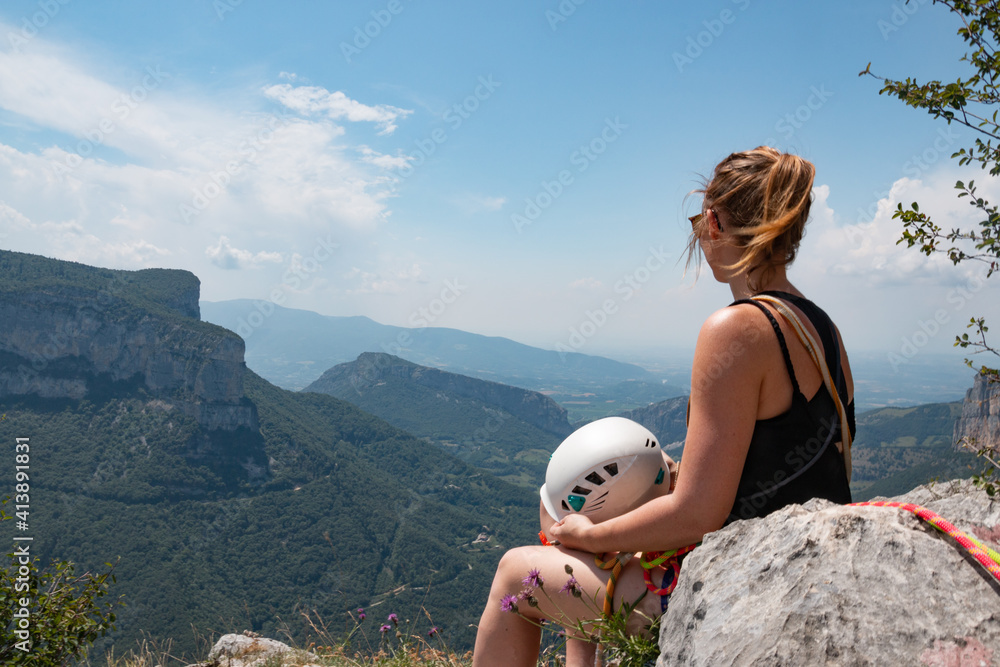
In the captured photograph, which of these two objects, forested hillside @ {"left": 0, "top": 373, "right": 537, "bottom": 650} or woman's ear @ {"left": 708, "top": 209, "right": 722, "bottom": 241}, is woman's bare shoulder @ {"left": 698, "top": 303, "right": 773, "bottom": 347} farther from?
forested hillside @ {"left": 0, "top": 373, "right": 537, "bottom": 650}

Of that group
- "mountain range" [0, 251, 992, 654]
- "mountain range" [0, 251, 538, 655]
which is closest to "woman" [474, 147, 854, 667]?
"mountain range" [0, 251, 992, 654]

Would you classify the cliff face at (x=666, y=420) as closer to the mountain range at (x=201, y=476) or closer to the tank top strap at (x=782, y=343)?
the mountain range at (x=201, y=476)

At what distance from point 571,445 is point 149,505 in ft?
337

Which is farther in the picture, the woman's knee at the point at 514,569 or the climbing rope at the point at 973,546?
the woman's knee at the point at 514,569

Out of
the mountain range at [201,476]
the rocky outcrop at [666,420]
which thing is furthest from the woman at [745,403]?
the rocky outcrop at [666,420]

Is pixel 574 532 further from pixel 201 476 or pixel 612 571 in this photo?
pixel 201 476

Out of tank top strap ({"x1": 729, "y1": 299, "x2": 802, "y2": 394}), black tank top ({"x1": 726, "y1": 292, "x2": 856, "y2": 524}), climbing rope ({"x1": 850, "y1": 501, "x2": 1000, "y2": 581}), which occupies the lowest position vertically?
climbing rope ({"x1": 850, "y1": 501, "x2": 1000, "y2": 581})

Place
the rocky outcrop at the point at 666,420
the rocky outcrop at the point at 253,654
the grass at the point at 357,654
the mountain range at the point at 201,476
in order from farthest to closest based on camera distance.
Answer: the rocky outcrop at the point at 666,420
the mountain range at the point at 201,476
the rocky outcrop at the point at 253,654
the grass at the point at 357,654

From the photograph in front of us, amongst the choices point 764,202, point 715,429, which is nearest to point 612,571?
point 715,429

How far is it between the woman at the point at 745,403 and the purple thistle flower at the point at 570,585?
0.11ft

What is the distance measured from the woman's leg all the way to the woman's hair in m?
1.40

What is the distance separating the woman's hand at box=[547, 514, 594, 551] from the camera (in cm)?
230

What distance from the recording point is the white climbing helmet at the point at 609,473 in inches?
102

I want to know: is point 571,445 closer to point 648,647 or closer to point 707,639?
point 648,647
